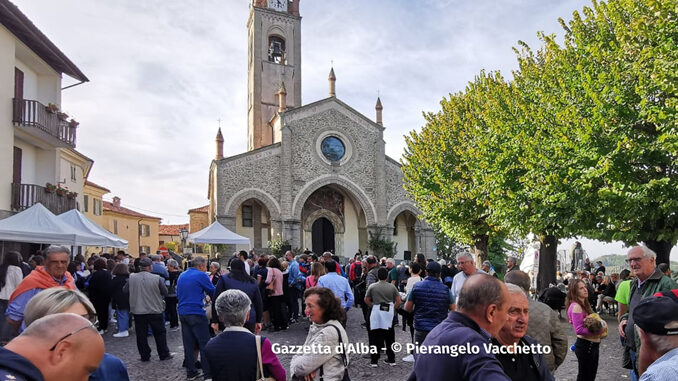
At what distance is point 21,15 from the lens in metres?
14.2

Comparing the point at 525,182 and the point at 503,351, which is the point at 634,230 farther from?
the point at 503,351

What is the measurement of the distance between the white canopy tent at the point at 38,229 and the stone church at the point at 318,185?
54.0ft

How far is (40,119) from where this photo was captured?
50.7ft

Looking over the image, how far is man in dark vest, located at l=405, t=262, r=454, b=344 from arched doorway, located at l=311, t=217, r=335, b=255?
26.0m

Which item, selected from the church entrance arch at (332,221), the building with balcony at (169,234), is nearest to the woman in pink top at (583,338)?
the church entrance arch at (332,221)

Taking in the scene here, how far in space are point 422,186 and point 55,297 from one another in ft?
64.5

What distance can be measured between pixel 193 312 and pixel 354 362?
116 inches

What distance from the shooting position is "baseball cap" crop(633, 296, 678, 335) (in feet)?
7.84

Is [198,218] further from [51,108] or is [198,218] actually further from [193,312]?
[193,312]

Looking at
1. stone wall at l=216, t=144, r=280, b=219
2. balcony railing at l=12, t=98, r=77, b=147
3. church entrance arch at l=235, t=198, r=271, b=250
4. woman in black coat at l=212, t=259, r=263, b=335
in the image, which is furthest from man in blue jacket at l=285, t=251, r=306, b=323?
church entrance arch at l=235, t=198, r=271, b=250

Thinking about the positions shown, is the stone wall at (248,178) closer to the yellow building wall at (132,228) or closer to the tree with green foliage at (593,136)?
the tree with green foliage at (593,136)

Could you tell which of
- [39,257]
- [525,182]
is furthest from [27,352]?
[525,182]

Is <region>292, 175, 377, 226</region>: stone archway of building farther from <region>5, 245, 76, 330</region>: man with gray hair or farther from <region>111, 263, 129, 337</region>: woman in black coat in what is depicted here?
<region>5, 245, 76, 330</region>: man with gray hair

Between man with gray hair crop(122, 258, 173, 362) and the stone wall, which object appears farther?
the stone wall
